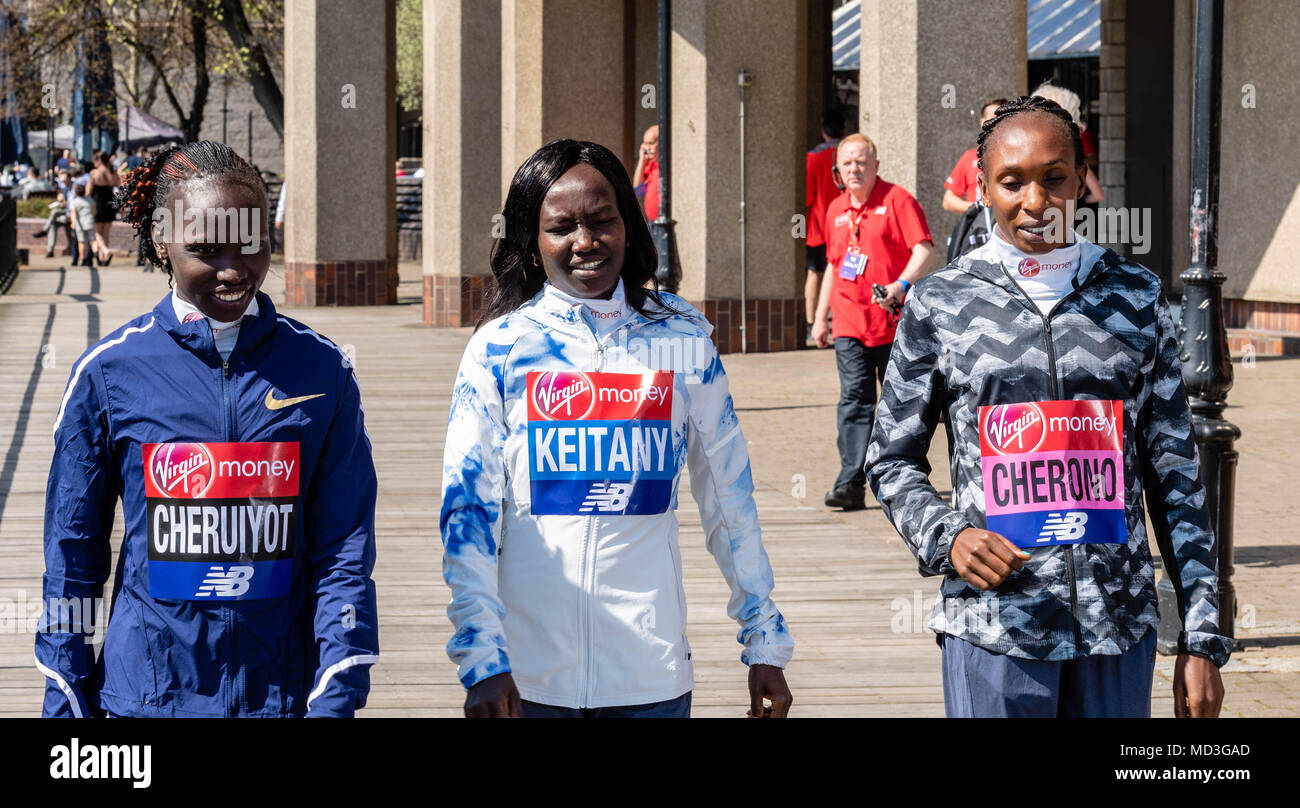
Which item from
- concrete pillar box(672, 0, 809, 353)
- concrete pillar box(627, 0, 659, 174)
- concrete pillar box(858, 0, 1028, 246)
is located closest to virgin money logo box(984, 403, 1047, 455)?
concrete pillar box(858, 0, 1028, 246)

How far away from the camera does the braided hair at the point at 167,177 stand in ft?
11.4

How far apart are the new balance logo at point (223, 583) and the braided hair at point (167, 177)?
57 centimetres

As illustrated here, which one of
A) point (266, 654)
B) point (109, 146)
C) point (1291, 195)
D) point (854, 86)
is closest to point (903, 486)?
point (266, 654)

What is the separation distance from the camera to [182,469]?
3324 millimetres

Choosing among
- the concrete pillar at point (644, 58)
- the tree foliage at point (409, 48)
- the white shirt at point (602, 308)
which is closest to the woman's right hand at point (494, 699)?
the white shirt at point (602, 308)

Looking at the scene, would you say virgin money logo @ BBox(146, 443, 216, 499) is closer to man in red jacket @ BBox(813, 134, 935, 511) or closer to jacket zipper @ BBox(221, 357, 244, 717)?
jacket zipper @ BBox(221, 357, 244, 717)

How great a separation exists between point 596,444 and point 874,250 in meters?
6.56

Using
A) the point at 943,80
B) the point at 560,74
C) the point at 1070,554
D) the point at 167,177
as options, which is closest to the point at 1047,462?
the point at 1070,554

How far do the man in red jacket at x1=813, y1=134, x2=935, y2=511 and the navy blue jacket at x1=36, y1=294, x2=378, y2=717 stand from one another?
21.7ft

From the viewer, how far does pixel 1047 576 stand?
3.49 meters

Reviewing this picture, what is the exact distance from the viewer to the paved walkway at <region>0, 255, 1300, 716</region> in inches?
253

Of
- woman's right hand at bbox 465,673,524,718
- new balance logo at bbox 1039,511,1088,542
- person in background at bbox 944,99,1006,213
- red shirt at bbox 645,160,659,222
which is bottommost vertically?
woman's right hand at bbox 465,673,524,718

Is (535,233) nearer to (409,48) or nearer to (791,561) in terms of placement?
(791,561)

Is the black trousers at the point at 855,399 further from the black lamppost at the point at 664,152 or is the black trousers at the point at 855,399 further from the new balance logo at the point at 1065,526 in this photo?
the new balance logo at the point at 1065,526
